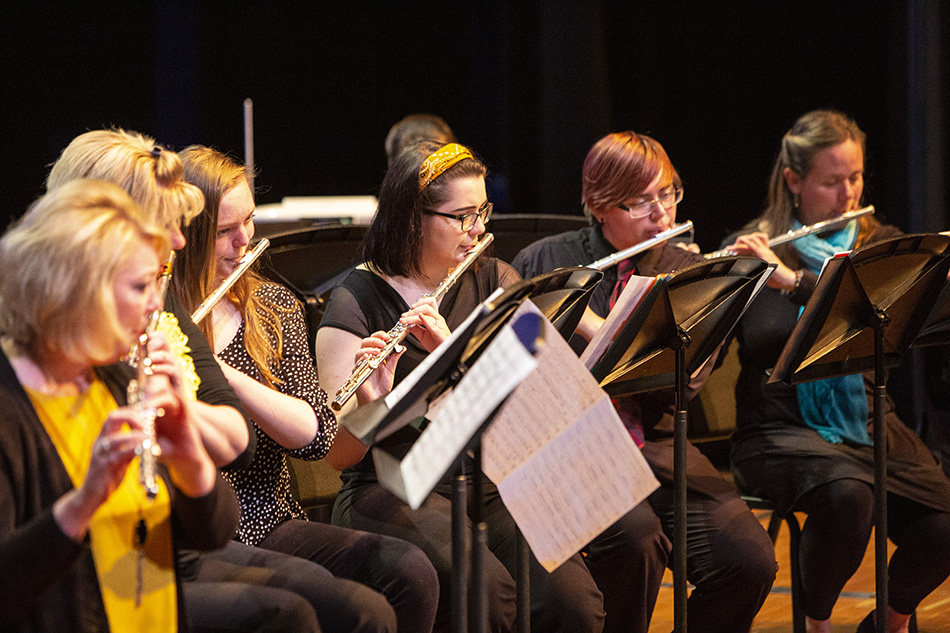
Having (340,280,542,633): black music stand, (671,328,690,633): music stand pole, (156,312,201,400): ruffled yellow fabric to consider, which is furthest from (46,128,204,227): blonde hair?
(671,328,690,633): music stand pole

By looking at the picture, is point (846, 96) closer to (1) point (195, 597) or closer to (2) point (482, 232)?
(2) point (482, 232)

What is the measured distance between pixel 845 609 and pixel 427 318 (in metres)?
1.83

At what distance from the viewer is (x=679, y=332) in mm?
2131

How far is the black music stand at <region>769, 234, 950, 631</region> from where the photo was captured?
7.30 feet

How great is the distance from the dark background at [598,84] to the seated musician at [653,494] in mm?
2471

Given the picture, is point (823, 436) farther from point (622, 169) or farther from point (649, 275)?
point (622, 169)

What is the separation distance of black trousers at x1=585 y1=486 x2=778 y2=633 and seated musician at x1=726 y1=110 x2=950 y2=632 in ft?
0.80

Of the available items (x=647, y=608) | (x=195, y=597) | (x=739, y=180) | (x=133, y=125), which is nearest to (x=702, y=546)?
(x=647, y=608)

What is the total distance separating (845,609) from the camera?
3127mm

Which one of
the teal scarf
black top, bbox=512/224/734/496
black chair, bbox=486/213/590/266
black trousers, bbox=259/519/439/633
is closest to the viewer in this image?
black trousers, bbox=259/519/439/633

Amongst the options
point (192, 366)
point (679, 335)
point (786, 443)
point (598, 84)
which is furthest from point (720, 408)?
point (598, 84)

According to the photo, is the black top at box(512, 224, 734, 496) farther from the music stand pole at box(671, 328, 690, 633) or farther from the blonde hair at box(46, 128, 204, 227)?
the blonde hair at box(46, 128, 204, 227)

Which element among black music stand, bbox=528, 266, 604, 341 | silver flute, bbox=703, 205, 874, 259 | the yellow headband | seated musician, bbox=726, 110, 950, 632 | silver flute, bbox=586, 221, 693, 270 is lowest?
seated musician, bbox=726, 110, 950, 632

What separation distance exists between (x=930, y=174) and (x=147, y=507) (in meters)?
4.27
